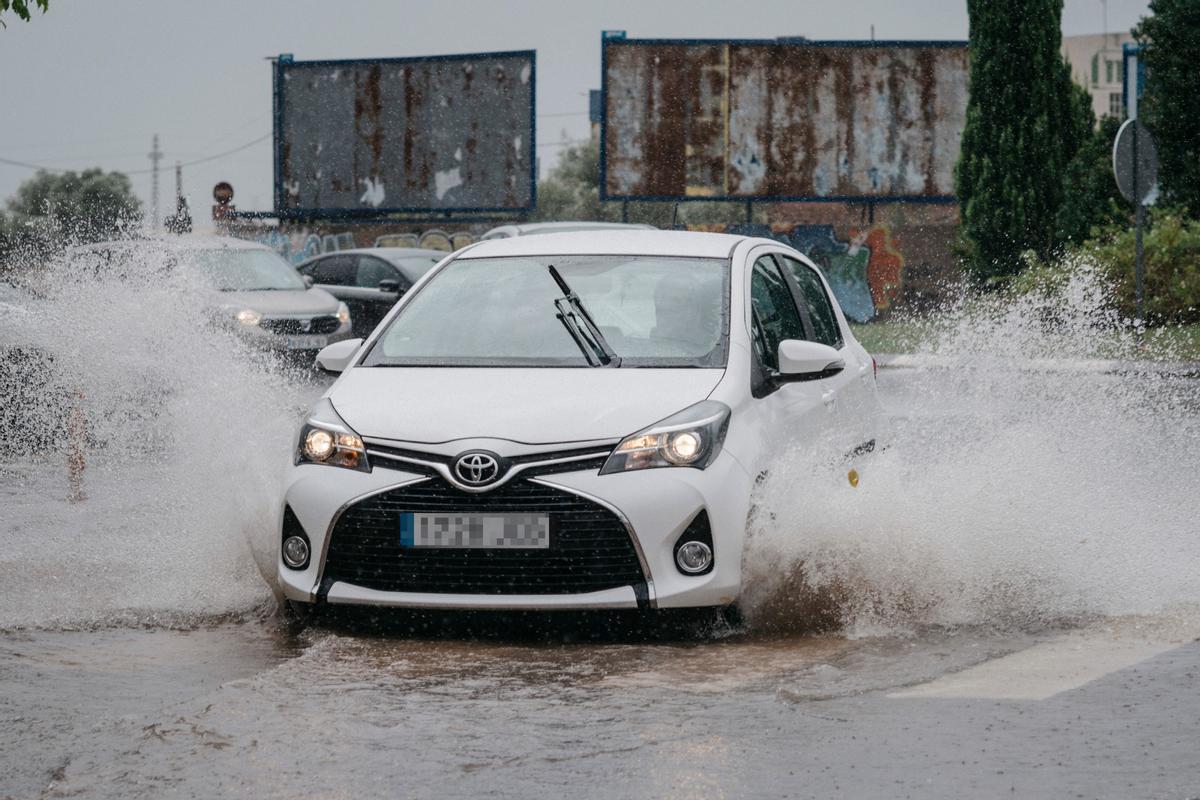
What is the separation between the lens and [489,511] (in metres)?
6.02

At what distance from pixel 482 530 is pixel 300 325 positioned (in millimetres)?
14012

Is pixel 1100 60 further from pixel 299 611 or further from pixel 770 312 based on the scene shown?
pixel 299 611

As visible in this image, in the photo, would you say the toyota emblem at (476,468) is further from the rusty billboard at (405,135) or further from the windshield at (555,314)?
the rusty billboard at (405,135)

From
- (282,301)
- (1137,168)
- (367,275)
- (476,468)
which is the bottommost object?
(476,468)

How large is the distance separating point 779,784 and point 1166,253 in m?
23.2

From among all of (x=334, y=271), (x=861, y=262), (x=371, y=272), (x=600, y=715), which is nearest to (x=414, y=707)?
(x=600, y=715)

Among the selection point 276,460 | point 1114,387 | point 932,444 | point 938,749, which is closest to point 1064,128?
point 1114,387

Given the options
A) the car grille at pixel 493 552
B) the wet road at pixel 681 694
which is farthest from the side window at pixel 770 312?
the car grille at pixel 493 552

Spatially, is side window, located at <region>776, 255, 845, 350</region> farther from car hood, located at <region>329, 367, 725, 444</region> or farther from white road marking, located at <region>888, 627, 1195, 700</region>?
white road marking, located at <region>888, 627, 1195, 700</region>

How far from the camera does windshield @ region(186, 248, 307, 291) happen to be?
19.8 m

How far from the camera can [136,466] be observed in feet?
41.2

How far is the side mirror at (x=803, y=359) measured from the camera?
22.7 ft

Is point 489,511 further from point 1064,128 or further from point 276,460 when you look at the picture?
→ point 1064,128

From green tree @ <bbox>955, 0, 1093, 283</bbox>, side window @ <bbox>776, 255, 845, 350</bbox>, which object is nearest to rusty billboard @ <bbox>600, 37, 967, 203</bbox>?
green tree @ <bbox>955, 0, 1093, 283</bbox>
